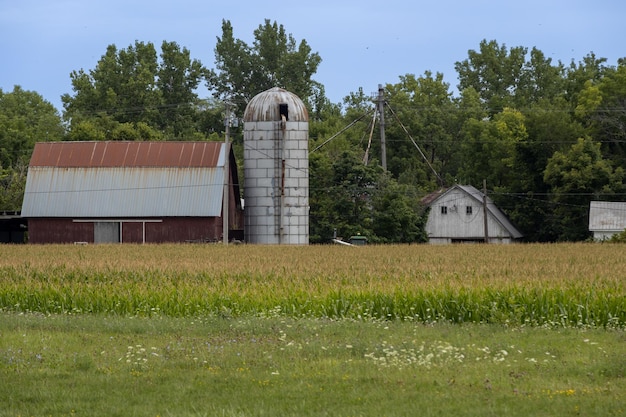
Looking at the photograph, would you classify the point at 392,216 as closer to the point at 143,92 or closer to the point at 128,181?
the point at 128,181

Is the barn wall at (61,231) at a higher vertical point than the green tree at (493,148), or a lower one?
lower

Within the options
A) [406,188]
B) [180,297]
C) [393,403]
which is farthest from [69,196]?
[393,403]

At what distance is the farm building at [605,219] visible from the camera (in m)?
69.6

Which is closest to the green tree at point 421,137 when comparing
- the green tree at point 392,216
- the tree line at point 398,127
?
the tree line at point 398,127

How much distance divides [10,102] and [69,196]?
6319cm

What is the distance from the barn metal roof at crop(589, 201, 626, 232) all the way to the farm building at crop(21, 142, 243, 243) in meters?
24.8

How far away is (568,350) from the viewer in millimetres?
16312

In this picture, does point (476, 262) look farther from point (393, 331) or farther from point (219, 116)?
point (219, 116)

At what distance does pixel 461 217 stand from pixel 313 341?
67106 millimetres

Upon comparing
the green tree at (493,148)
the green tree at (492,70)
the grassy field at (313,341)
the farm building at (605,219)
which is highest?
the green tree at (492,70)

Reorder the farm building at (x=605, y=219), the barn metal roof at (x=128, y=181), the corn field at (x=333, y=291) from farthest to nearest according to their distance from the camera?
the farm building at (x=605, y=219)
the barn metal roof at (x=128, y=181)
the corn field at (x=333, y=291)

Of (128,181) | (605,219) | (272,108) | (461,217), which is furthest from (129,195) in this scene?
(461,217)

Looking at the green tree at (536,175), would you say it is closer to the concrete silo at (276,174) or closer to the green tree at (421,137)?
the green tree at (421,137)

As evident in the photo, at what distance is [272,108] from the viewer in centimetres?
6250
